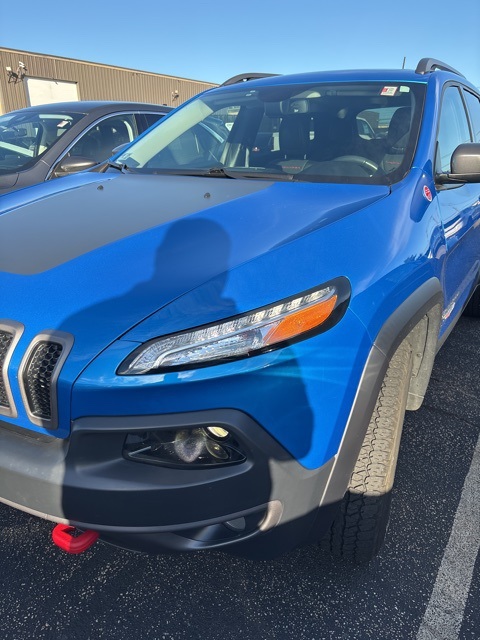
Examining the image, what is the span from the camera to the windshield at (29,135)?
168 inches

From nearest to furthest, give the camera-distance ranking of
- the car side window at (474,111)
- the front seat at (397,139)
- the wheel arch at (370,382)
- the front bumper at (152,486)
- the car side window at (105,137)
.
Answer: the front bumper at (152,486), the wheel arch at (370,382), the front seat at (397,139), the car side window at (474,111), the car side window at (105,137)

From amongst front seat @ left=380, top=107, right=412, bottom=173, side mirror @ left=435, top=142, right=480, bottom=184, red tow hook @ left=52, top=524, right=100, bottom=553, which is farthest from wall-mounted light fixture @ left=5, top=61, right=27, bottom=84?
red tow hook @ left=52, top=524, right=100, bottom=553

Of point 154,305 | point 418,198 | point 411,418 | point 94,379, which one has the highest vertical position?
point 418,198

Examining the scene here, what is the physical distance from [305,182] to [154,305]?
1.06m

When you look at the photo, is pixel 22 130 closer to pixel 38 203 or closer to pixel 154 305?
pixel 38 203

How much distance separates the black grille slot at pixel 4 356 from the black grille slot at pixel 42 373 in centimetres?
8

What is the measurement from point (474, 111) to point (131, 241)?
8.90 feet

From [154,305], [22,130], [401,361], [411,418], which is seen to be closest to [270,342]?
[154,305]

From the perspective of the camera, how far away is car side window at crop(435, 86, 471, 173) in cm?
230

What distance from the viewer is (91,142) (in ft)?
14.9

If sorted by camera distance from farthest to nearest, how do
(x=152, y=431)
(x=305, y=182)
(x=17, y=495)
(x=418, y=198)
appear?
(x=305, y=182) < (x=418, y=198) < (x=17, y=495) < (x=152, y=431)

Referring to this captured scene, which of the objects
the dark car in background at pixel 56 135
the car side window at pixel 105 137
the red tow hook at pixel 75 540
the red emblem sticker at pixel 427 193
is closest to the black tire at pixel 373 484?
the red emblem sticker at pixel 427 193

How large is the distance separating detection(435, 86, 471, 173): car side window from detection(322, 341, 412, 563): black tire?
108cm

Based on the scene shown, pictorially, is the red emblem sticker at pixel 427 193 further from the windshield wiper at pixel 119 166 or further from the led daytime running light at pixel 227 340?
the windshield wiper at pixel 119 166
